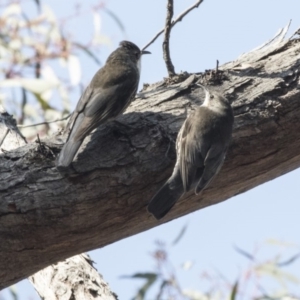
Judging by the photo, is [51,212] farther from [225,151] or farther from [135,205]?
[225,151]

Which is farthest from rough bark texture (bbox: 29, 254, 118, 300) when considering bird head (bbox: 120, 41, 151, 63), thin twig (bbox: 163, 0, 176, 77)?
bird head (bbox: 120, 41, 151, 63)

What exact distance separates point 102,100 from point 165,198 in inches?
21.5

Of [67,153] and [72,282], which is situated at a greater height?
[67,153]

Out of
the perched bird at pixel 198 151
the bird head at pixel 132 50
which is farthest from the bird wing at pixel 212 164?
the bird head at pixel 132 50

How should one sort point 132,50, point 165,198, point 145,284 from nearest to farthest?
point 165,198, point 132,50, point 145,284

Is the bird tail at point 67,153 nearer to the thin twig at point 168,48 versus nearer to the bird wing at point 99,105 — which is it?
the bird wing at point 99,105

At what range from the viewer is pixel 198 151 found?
2.82 meters

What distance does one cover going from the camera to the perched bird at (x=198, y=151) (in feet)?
8.47

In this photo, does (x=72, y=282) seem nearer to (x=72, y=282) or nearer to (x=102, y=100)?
(x=72, y=282)

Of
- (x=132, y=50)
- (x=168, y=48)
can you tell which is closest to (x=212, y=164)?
(x=168, y=48)

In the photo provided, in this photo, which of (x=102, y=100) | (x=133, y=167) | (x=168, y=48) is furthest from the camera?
(x=168, y=48)

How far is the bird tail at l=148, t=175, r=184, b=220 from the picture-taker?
8.37 ft

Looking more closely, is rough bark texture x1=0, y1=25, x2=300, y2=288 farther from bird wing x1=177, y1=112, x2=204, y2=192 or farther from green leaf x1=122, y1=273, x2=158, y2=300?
green leaf x1=122, y1=273, x2=158, y2=300

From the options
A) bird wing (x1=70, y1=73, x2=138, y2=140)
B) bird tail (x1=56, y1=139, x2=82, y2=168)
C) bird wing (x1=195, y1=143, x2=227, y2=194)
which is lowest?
bird wing (x1=195, y1=143, x2=227, y2=194)
